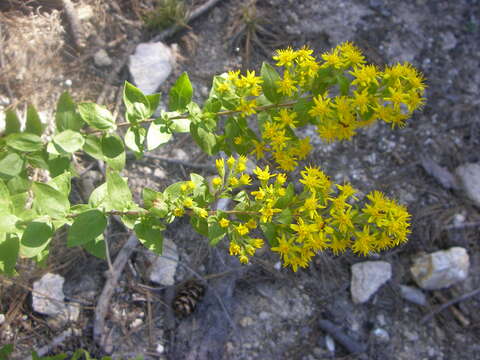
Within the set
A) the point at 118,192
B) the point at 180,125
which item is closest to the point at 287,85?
the point at 180,125

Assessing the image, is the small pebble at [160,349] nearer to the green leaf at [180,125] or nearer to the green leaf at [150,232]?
the green leaf at [150,232]

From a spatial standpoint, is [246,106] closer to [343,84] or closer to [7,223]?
[343,84]

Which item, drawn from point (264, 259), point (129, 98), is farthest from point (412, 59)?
point (129, 98)

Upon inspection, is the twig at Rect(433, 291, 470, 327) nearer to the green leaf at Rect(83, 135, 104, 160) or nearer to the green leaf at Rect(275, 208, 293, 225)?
the green leaf at Rect(275, 208, 293, 225)

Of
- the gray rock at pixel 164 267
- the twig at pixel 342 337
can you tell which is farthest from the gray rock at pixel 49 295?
the twig at pixel 342 337

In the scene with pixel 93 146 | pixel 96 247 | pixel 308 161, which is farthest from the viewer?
pixel 308 161
